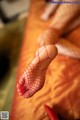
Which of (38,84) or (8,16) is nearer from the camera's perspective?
(38,84)

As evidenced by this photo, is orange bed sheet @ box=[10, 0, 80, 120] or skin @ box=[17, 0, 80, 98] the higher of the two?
skin @ box=[17, 0, 80, 98]

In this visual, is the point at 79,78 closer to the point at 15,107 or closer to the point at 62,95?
the point at 62,95

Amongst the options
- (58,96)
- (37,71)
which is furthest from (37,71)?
(58,96)

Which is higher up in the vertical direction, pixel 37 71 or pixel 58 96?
pixel 37 71

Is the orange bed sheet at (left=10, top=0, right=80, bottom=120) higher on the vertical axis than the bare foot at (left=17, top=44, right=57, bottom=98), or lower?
lower

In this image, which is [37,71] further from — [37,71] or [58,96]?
[58,96]

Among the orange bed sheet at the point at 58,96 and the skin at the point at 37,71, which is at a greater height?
the skin at the point at 37,71

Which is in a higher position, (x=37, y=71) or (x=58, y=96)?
(x=37, y=71)

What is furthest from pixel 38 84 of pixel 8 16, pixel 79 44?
pixel 8 16
